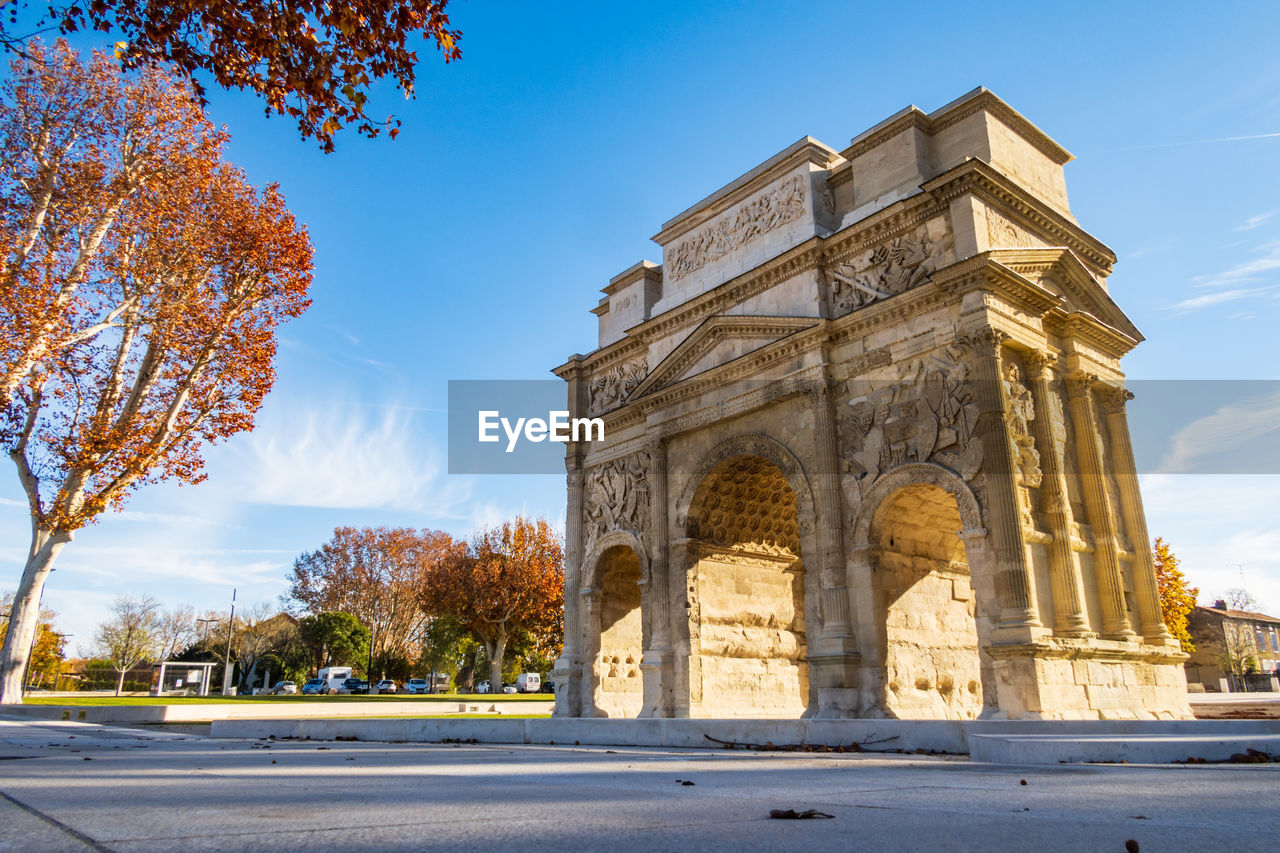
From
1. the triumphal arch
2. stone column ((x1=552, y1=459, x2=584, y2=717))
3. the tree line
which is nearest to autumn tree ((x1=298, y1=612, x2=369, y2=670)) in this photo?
the tree line

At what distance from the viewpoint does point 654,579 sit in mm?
20422

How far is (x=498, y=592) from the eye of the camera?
136 ft

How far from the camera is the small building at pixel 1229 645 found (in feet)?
187

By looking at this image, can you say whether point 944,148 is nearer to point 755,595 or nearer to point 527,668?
point 755,595

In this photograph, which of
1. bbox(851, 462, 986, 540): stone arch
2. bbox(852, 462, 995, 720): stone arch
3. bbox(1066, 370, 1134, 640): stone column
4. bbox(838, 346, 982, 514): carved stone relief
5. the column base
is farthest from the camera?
the column base

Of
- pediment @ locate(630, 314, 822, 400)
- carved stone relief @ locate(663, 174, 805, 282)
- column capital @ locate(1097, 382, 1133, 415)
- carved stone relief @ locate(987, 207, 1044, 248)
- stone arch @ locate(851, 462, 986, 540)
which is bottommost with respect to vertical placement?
stone arch @ locate(851, 462, 986, 540)

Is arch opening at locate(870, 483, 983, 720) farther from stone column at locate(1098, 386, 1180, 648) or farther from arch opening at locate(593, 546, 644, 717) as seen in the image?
arch opening at locate(593, 546, 644, 717)

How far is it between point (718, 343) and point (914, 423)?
5.81 metres

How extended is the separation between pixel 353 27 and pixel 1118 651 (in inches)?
592

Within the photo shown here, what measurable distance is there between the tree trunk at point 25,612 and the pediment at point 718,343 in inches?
621

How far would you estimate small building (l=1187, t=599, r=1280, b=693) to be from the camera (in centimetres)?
5706

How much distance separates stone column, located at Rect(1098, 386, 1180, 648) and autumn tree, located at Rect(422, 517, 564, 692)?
30156mm

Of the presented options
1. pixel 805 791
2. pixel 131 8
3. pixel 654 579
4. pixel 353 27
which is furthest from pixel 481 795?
pixel 654 579

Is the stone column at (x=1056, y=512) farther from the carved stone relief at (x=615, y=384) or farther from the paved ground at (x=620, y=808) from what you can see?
the carved stone relief at (x=615, y=384)
